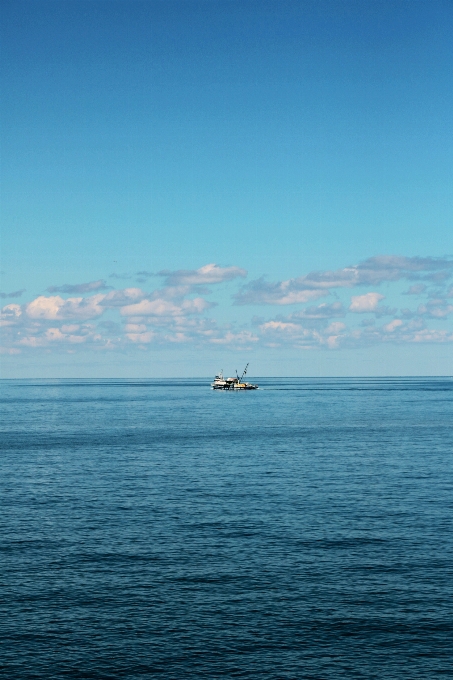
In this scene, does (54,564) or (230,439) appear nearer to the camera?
(54,564)

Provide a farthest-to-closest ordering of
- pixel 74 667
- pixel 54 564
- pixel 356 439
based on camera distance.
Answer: pixel 356 439, pixel 54 564, pixel 74 667

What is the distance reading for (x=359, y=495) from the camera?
7950 cm

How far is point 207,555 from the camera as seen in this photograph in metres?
55.1

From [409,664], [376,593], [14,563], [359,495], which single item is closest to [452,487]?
[359,495]

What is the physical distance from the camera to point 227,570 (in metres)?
51.3

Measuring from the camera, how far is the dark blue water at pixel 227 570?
38062 mm

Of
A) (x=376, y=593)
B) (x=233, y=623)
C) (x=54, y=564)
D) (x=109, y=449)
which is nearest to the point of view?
(x=233, y=623)

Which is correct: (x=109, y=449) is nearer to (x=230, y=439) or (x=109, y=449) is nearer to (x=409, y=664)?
(x=230, y=439)

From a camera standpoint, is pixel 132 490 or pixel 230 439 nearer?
pixel 132 490

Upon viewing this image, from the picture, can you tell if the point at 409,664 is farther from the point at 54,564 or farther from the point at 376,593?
the point at 54,564

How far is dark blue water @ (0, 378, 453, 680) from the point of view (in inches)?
1499

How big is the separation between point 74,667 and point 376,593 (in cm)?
2139

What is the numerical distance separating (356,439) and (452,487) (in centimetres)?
6052

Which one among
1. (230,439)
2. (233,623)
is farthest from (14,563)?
(230,439)
